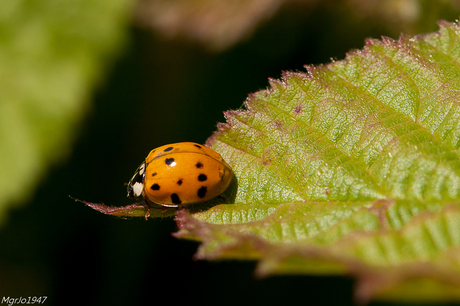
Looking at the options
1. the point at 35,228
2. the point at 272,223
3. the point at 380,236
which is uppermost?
the point at 35,228

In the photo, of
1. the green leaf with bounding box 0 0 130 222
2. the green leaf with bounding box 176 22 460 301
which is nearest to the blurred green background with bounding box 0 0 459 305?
the green leaf with bounding box 0 0 130 222

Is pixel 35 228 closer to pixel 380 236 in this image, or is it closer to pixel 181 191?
pixel 181 191

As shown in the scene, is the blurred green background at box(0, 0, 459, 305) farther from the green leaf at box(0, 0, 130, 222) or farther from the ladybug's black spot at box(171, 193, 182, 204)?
the ladybug's black spot at box(171, 193, 182, 204)

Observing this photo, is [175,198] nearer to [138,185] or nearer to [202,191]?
[202,191]

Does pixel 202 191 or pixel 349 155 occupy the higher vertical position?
pixel 202 191

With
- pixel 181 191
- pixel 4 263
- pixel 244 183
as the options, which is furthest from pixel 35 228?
pixel 244 183

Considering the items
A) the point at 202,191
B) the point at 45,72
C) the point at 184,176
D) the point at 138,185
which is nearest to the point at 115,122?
the point at 45,72
